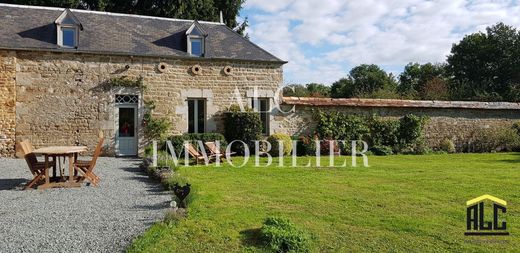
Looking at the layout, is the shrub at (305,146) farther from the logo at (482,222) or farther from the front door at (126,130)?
the logo at (482,222)

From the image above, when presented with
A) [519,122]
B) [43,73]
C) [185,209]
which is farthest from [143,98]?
[519,122]

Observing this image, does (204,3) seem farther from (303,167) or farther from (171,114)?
(303,167)

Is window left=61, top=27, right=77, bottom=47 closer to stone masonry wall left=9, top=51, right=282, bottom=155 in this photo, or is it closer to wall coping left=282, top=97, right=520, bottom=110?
stone masonry wall left=9, top=51, right=282, bottom=155

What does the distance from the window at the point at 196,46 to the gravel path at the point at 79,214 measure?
283 inches

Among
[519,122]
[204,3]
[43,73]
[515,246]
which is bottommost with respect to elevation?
[515,246]

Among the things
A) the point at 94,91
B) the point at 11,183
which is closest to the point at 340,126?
the point at 94,91

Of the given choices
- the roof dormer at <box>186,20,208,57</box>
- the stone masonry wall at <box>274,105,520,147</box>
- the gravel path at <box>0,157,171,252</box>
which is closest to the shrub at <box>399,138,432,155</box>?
the stone masonry wall at <box>274,105,520,147</box>

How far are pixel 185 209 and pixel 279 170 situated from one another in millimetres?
5089

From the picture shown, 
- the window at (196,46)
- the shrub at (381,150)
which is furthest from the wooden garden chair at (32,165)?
the shrub at (381,150)

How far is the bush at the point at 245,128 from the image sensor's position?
14961 mm

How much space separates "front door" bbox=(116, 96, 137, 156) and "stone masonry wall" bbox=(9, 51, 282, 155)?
23 centimetres

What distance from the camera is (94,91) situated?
14.3 metres

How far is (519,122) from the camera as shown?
59.9 feet

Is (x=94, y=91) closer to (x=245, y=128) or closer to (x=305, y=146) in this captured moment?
(x=245, y=128)
